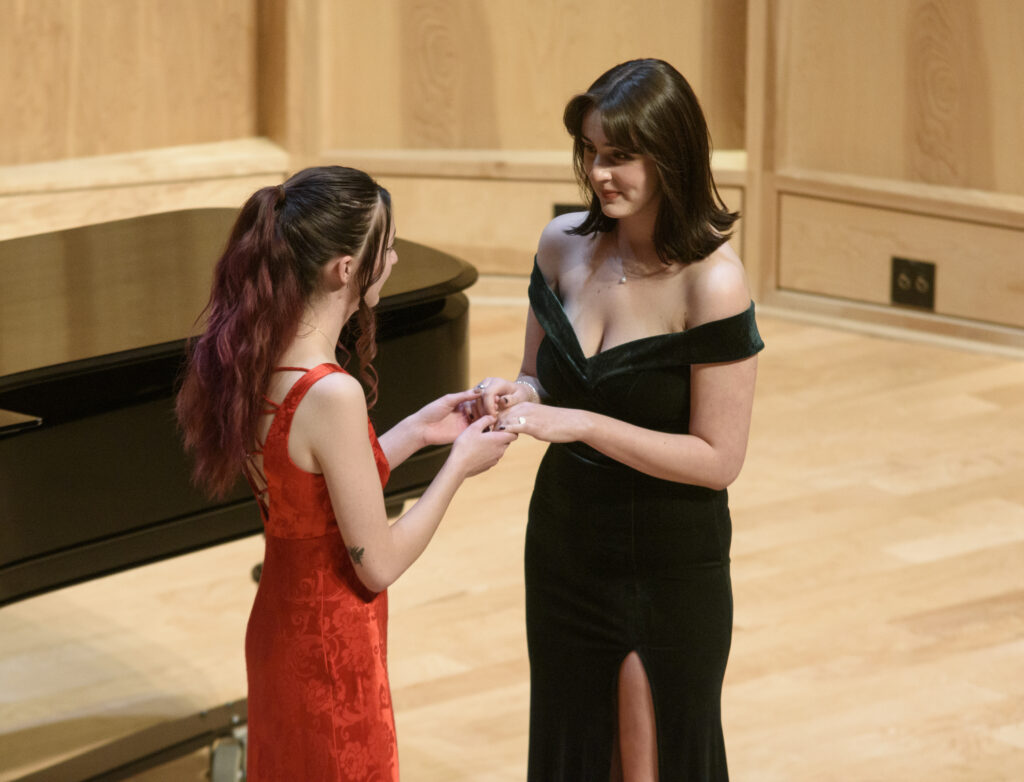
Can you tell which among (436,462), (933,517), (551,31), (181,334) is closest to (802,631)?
(933,517)

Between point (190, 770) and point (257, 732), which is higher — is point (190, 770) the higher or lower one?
the lower one

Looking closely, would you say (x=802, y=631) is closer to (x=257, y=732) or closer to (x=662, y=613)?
(x=662, y=613)

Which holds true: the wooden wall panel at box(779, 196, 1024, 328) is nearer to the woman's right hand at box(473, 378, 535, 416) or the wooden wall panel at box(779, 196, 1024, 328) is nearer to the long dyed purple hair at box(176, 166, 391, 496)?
the woman's right hand at box(473, 378, 535, 416)

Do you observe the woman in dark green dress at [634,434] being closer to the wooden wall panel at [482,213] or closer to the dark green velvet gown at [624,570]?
the dark green velvet gown at [624,570]

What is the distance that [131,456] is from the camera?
7.79ft

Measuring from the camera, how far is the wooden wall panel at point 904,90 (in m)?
5.07

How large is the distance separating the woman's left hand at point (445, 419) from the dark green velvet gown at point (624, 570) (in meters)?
0.12

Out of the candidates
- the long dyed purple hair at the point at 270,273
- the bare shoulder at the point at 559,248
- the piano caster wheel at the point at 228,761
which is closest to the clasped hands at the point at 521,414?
the bare shoulder at the point at 559,248

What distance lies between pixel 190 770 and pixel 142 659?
0.52 meters

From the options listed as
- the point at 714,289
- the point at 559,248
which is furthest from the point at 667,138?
the point at 559,248

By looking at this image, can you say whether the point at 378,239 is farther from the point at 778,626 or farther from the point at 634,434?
the point at 778,626

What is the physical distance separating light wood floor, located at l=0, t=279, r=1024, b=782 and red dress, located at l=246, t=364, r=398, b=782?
1114 millimetres

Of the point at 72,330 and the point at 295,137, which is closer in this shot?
the point at 72,330

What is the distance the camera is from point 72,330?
2.54 metres
